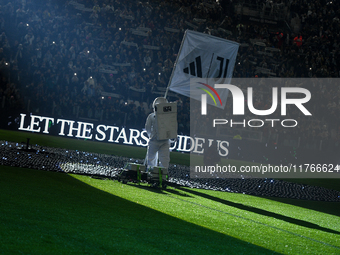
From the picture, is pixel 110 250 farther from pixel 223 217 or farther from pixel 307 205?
pixel 307 205

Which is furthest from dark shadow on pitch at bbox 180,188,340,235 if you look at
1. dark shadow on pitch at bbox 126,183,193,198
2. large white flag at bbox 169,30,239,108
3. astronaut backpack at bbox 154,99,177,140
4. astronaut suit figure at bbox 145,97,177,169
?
large white flag at bbox 169,30,239,108

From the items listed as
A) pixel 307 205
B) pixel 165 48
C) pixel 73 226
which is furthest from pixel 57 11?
pixel 73 226

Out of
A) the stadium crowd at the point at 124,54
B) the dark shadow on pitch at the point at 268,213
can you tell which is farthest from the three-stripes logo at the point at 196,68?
the stadium crowd at the point at 124,54

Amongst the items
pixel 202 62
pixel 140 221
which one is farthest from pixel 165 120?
pixel 140 221

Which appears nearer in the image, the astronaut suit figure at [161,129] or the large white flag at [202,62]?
the astronaut suit figure at [161,129]

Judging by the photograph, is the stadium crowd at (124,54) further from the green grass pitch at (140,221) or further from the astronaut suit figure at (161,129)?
the green grass pitch at (140,221)

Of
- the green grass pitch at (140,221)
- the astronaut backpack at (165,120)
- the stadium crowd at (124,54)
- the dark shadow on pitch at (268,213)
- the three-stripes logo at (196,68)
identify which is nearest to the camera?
the green grass pitch at (140,221)

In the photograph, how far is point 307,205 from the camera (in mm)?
9820

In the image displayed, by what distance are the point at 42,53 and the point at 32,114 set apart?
467 cm

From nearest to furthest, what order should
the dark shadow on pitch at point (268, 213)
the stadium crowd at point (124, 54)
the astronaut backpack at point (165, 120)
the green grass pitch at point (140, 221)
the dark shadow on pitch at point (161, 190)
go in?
the green grass pitch at point (140, 221)
the dark shadow on pitch at point (268, 213)
the dark shadow on pitch at point (161, 190)
the astronaut backpack at point (165, 120)
the stadium crowd at point (124, 54)

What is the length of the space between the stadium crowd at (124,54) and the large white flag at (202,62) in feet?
29.4

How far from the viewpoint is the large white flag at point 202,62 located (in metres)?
10.7

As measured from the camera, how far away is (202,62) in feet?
36.4

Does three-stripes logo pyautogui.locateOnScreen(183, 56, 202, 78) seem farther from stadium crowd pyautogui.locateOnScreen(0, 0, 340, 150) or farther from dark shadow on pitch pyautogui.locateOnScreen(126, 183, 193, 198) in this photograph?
stadium crowd pyautogui.locateOnScreen(0, 0, 340, 150)
